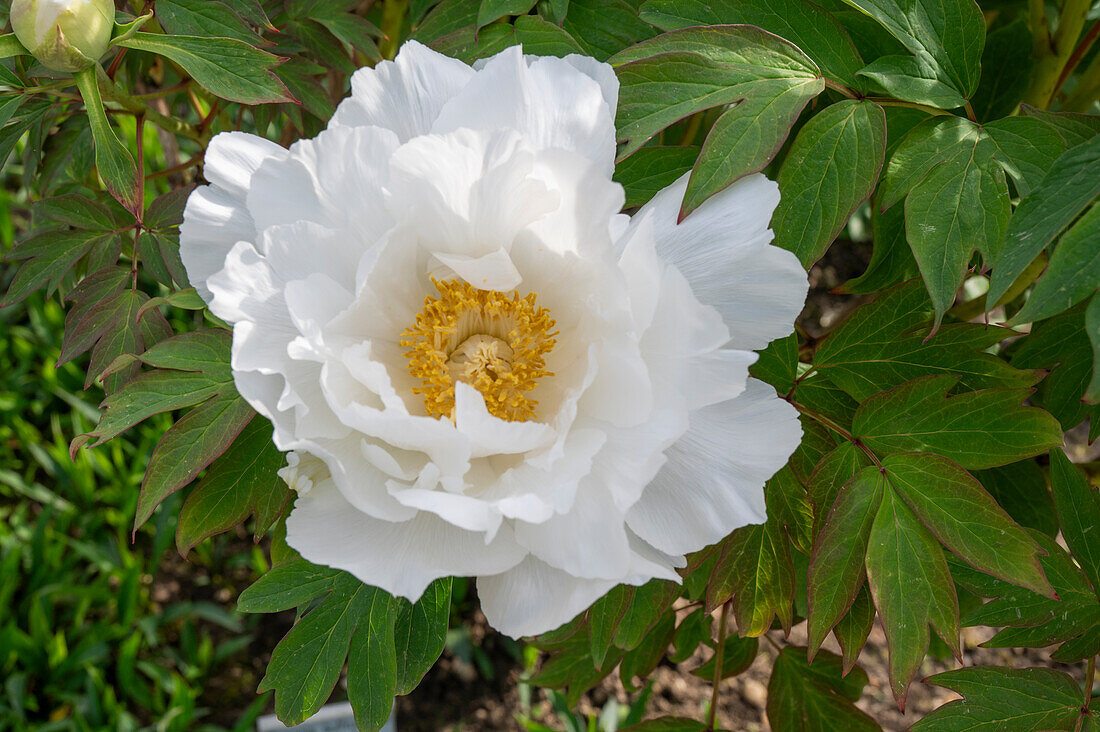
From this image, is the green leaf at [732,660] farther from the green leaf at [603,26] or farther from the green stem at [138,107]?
the green stem at [138,107]

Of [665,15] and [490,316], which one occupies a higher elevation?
[665,15]

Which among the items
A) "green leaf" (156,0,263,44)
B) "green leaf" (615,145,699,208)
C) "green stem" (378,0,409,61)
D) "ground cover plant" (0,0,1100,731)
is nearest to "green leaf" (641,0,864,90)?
"ground cover plant" (0,0,1100,731)

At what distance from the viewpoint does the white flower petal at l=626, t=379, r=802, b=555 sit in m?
0.76

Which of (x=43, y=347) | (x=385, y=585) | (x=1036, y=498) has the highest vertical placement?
(x=385, y=585)

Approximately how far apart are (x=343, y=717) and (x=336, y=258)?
4.40ft

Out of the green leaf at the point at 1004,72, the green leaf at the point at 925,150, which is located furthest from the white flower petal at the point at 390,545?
the green leaf at the point at 1004,72

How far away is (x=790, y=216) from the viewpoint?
0.81 meters

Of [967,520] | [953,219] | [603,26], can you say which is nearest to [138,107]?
[603,26]

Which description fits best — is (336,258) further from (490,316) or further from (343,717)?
(343,717)

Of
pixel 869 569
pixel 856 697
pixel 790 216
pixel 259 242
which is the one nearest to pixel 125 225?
pixel 259 242

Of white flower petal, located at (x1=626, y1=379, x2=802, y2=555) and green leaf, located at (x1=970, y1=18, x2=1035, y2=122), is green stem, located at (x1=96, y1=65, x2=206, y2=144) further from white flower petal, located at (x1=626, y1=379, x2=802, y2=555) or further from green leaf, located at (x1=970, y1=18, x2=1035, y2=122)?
green leaf, located at (x1=970, y1=18, x2=1035, y2=122)

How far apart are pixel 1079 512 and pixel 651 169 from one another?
0.58 meters

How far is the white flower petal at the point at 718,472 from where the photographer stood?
759mm

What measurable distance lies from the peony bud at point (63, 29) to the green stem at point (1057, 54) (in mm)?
1081
